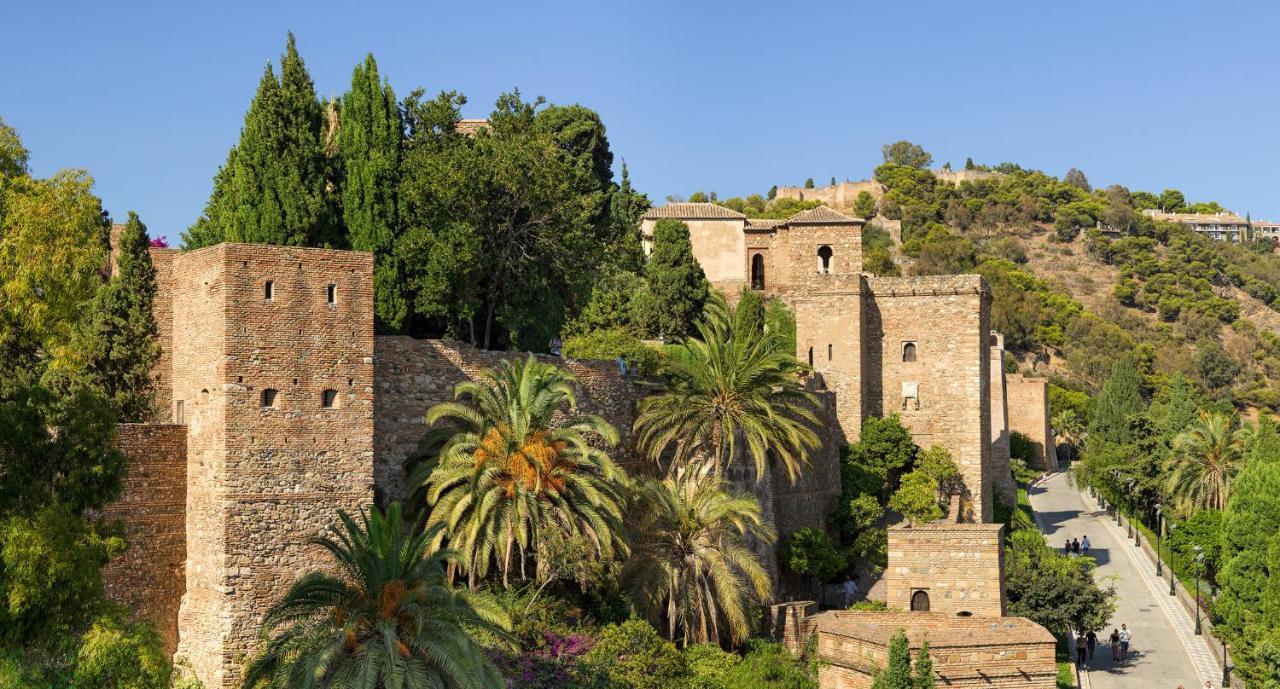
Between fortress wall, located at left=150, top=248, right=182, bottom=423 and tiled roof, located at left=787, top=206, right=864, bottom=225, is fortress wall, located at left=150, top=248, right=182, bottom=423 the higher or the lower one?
the lower one

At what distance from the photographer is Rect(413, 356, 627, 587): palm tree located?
23.5m

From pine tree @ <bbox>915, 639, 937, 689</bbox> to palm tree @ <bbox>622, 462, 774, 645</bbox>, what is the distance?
11.7 feet

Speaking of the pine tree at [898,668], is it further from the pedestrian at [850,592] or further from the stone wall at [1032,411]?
the stone wall at [1032,411]

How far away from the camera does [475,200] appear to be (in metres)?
29.0

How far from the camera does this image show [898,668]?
24469mm

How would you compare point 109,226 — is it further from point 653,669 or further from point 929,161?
point 929,161

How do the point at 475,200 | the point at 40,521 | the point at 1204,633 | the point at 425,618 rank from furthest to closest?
the point at 1204,633, the point at 475,200, the point at 425,618, the point at 40,521

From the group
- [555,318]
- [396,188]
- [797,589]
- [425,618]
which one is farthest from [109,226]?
[797,589]

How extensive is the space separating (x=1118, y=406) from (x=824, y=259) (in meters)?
27.8

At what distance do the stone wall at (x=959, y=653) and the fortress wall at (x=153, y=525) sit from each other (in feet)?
35.9

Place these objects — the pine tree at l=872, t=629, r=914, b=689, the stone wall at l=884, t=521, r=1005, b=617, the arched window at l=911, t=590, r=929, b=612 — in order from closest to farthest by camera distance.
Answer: the pine tree at l=872, t=629, r=914, b=689 < the stone wall at l=884, t=521, r=1005, b=617 < the arched window at l=911, t=590, r=929, b=612

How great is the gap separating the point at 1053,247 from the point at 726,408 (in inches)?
4303

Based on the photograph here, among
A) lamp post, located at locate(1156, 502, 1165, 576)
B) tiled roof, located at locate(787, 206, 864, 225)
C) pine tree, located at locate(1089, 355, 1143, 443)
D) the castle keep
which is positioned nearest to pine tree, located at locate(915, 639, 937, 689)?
the castle keep

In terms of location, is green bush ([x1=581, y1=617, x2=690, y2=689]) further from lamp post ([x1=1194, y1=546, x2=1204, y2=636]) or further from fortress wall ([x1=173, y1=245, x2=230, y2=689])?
lamp post ([x1=1194, y1=546, x2=1204, y2=636])
